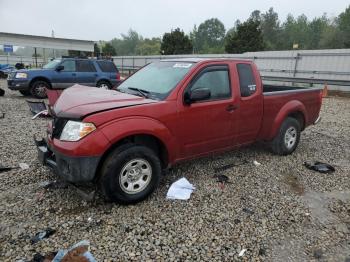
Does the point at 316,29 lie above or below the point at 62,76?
above

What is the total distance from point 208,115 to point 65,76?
996cm

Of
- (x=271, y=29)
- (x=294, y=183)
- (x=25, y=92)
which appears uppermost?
(x=271, y=29)

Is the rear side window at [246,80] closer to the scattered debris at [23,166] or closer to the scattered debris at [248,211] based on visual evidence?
the scattered debris at [248,211]

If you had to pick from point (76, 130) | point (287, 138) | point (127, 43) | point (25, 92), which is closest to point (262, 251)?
point (76, 130)

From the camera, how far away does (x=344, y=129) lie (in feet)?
28.2

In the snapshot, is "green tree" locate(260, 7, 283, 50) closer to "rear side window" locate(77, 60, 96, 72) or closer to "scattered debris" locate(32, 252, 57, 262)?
"rear side window" locate(77, 60, 96, 72)

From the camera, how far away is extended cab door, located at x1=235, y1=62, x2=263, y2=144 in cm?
503

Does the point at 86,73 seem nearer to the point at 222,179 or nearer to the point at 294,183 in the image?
the point at 222,179

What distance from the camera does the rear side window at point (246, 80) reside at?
5.05 m

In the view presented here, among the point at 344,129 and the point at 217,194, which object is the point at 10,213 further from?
the point at 344,129

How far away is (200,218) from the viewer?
12.3 feet

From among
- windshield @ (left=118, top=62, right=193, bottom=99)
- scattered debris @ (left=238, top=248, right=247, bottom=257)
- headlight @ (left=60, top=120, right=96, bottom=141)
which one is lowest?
scattered debris @ (left=238, top=248, right=247, bottom=257)

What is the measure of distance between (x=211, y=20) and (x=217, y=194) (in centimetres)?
10817

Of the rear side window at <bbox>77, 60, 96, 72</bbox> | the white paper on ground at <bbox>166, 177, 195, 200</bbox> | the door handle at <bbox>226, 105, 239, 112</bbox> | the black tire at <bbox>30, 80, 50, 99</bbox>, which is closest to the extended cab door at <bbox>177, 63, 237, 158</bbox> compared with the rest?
the door handle at <bbox>226, 105, 239, 112</bbox>
